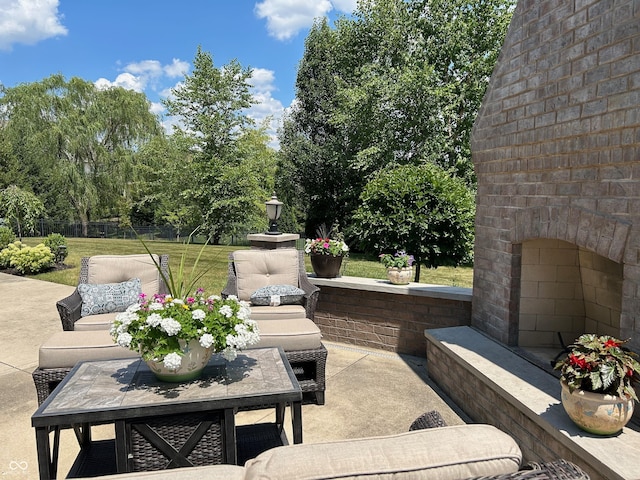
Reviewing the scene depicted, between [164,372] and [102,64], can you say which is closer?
[164,372]

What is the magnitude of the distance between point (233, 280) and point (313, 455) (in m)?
3.94

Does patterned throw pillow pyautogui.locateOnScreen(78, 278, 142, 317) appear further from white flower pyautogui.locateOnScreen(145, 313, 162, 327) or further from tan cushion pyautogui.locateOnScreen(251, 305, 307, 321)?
white flower pyautogui.locateOnScreen(145, 313, 162, 327)

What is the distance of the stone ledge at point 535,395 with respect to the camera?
7.00ft

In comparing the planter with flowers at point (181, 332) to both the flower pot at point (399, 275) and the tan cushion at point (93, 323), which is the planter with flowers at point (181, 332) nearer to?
the tan cushion at point (93, 323)

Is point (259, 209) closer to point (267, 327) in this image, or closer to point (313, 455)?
point (267, 327)

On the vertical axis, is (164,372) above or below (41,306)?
above

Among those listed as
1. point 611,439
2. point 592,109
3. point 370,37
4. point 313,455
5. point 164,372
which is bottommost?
point 611,439

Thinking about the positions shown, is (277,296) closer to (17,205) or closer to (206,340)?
(206,340)

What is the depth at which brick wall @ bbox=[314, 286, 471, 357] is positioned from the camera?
15.6 ft

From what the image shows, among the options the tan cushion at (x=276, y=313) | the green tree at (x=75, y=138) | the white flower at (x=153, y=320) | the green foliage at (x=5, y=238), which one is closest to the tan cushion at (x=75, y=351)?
the white flower at (x=153, y=320)

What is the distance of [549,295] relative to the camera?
3.75 meters

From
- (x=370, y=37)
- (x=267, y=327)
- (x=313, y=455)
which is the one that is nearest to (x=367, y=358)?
(x=267, y=327)

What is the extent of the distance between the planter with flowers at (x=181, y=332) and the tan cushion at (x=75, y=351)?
3.20 feet

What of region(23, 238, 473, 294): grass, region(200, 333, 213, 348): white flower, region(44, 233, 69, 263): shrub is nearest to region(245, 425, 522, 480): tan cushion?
region(200, 333, 213, 348): white flower
